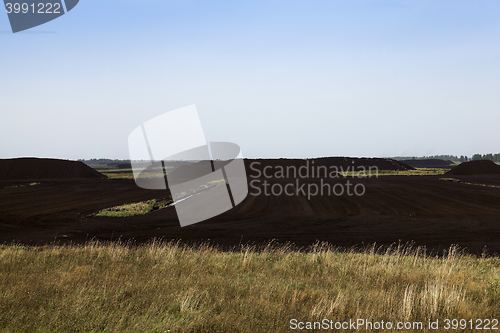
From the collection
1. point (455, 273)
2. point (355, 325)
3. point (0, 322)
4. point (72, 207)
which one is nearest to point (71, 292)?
point (0, 322)

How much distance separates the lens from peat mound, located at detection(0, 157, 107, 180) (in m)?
87.2

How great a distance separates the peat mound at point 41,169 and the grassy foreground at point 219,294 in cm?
9255

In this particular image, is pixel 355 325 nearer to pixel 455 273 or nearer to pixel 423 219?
pixel 455 273

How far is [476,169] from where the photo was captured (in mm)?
104750

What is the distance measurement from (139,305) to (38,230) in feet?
64.1

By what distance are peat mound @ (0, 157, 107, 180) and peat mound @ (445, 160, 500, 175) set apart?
113 meters

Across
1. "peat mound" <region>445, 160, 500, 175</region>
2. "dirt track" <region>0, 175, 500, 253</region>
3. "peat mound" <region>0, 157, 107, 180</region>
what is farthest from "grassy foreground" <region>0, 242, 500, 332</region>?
"peat mound" <region>445, 160, 500, 175</region>

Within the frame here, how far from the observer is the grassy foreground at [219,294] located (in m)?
5.28

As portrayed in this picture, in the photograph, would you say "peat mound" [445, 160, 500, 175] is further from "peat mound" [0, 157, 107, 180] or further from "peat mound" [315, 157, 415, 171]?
"peat mound" [0, 157, 107, 180]

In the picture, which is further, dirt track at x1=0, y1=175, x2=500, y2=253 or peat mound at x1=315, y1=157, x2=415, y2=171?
peat mound at x1=315, y1=157, x2=415, y2=171

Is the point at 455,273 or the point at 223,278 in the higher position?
the point at 223,278

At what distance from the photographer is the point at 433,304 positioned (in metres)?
6.18

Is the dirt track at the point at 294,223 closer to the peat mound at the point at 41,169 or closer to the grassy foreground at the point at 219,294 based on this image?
the grassy foreground at the point at 219,294

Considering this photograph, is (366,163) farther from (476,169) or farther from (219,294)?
(219,294)
